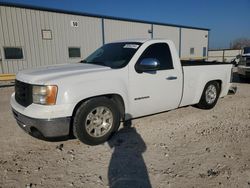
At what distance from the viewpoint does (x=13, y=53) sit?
457 inches

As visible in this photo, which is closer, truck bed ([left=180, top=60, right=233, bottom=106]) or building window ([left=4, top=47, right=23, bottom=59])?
truck bed ([left=180, top=60, right=233, bottom=106])

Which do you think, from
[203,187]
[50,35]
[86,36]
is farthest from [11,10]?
[203,187]

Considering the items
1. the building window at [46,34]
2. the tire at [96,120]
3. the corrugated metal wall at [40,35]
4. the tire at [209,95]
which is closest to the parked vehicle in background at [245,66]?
the tire at [209,95]

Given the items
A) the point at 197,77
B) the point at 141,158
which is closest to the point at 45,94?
the point at 141,158

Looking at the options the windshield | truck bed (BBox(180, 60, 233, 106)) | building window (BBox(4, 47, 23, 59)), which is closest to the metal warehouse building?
Result: building window (BBox(4, 47, 23, 59))

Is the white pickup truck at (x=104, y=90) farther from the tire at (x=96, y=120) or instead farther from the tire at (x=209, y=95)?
the tire at (x=209, y=95)

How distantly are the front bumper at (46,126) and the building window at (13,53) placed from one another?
10.0 meters

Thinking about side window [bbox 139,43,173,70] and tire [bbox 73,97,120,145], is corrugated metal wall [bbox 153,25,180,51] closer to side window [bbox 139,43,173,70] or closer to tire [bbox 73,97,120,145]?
side window [bbox 139,43,173,70]

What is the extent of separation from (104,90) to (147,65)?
0.93 m

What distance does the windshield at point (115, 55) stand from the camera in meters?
3.85

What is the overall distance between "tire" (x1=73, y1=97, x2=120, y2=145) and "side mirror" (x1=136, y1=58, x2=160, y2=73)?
0.85 metres

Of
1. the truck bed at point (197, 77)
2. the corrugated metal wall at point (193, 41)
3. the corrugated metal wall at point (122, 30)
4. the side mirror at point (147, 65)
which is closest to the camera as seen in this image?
the side mirror at point (147, 65)

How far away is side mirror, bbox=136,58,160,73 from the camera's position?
142 inches

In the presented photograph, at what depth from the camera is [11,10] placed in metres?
11.1
